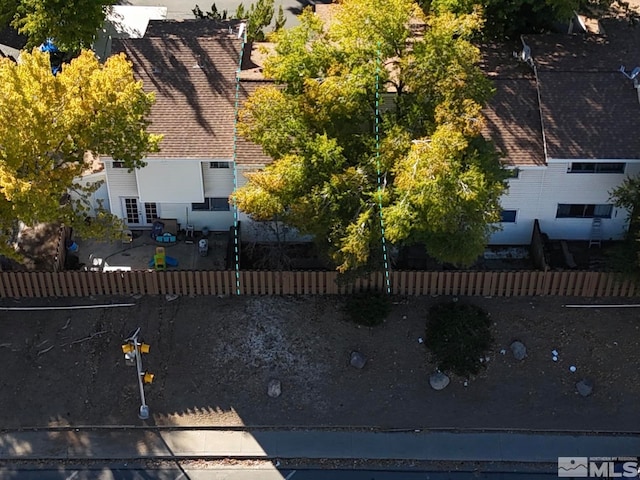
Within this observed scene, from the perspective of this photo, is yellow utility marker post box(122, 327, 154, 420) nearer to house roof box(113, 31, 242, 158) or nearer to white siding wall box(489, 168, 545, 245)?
house roof box(113, 31, 242, 158)

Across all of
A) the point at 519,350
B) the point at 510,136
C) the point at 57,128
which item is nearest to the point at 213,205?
the point at 57,128

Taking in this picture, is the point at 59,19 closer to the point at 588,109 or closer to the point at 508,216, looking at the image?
the point at 508,216

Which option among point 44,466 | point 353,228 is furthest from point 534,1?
point 44,466

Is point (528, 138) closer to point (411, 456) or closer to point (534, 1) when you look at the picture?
point (534, 1)

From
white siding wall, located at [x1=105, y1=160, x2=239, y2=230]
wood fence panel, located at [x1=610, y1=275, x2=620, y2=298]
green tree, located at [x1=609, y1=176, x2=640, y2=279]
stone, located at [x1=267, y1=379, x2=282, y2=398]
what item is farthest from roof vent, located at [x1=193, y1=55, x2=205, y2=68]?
wood fence panel, located at [x1=610, y1=275, x2=620, y2=298]

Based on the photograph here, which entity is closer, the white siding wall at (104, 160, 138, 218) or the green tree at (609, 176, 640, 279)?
the green tree at (609, 176, 640, 279)

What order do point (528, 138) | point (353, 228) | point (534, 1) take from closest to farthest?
1. point (353, 228)
2. point (528, 138)
3. point (534, 1)
